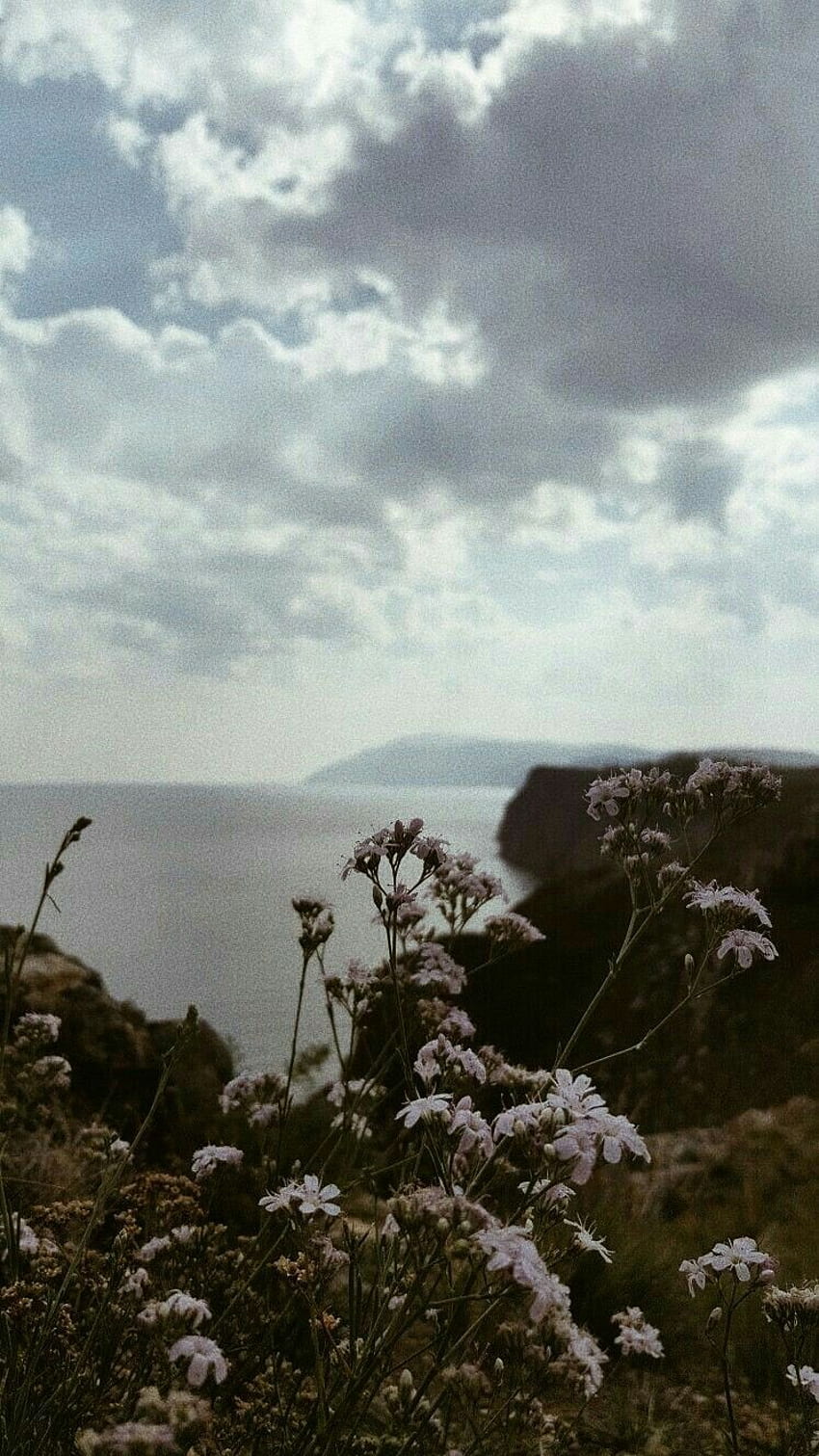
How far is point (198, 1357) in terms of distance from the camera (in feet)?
8.06

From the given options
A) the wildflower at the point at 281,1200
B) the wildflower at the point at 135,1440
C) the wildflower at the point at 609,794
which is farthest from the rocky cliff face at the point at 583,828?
the wildflower at the point at 135,1440

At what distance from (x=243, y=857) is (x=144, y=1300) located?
2806 inches

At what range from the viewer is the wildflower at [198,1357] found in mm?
2416

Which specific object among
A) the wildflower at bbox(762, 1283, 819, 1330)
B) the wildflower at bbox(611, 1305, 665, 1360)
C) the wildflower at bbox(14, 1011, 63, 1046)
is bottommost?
the wildflower at bbox(611, 1305, 665, 1360)

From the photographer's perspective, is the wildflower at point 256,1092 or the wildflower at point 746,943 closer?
the wildflower at point 746,943

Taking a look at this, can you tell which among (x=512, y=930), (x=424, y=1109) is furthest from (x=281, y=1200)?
(x=512, y=930)

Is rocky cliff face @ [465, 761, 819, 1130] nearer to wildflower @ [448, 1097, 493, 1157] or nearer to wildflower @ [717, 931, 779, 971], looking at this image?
wildflower @ [717, 931, 779, 971]

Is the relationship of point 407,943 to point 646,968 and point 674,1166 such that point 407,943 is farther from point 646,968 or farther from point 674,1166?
point 646,968

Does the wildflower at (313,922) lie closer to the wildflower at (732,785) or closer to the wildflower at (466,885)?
the wildflower at (466,885)

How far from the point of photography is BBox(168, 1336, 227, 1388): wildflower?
2416 mm

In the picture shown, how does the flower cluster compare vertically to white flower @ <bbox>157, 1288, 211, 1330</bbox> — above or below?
below

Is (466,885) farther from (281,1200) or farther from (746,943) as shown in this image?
(281,1200)

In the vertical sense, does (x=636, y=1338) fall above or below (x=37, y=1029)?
below

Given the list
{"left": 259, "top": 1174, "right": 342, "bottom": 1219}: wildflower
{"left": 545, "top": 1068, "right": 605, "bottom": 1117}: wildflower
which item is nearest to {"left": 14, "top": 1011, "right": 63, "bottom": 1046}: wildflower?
{"left": 259, "top": 1174, "right": 342, "bottom": 1219}: wildflower
